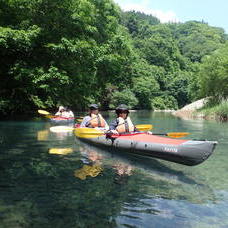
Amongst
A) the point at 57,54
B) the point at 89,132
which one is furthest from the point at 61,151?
the point at 57,54

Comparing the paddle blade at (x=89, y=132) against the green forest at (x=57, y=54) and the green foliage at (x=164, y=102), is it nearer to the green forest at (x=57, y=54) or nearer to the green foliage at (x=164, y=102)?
the green forest at (x=57, y=54)

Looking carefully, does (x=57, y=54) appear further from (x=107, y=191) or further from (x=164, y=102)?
(x=164, y=102)

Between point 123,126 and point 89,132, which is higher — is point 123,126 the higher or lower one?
the higher one

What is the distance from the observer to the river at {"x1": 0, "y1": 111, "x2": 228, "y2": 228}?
192 inches

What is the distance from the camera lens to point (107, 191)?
6254mm

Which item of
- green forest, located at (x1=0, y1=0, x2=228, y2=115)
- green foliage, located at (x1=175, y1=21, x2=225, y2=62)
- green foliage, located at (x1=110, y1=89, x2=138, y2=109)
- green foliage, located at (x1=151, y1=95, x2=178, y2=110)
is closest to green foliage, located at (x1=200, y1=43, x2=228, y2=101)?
green forest, located at (x1=0, y1=0, x2=228, y2=115)

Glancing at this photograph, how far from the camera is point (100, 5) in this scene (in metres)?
32.1

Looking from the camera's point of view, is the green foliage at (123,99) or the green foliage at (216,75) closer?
the green foliage at (216,75)

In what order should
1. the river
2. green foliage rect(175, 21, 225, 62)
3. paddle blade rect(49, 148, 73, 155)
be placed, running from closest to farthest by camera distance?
the river, paddle blade rect(49, 148, 73, 155), green foliage rect(175, 21, 225, 62)

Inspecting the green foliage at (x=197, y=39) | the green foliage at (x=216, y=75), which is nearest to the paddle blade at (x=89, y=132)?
the green foliage at (x=216, y=75)

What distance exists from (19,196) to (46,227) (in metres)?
1.47

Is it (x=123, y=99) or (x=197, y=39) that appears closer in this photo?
(x=123, y=99)

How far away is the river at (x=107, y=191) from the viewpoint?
4887mm

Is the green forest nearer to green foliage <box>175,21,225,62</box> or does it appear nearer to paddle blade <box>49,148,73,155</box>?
paddle blade <box>49,148,73,155</box>
